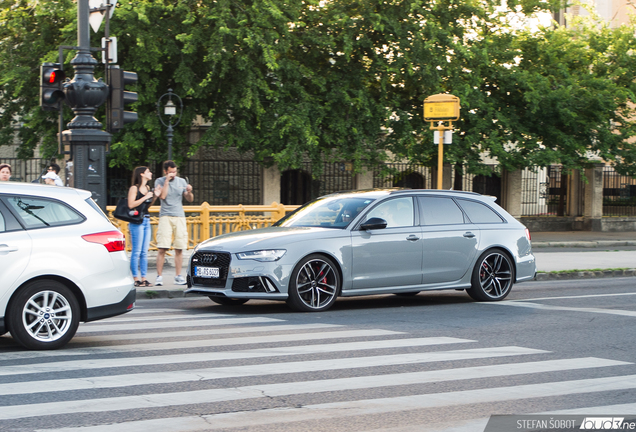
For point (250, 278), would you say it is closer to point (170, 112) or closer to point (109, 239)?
point (109, 239)

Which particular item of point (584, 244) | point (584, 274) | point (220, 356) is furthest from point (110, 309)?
point (584, 244)

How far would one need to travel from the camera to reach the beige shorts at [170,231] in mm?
13219

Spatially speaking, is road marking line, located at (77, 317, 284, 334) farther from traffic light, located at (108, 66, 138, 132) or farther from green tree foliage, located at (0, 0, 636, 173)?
green tree foliage, located at (0, 0, 636, 173)

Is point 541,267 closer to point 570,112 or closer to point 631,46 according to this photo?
point 570,112

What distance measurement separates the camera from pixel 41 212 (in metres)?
7.98

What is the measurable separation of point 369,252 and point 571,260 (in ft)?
33.1

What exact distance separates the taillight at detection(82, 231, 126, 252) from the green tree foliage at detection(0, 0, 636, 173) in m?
15.7

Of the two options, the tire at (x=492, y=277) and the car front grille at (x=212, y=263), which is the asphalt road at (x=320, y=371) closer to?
the car front grille at (x=212, y=263)

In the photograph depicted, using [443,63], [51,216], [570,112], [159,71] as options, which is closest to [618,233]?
[570,112]

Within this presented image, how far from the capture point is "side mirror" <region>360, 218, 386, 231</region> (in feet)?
36.3

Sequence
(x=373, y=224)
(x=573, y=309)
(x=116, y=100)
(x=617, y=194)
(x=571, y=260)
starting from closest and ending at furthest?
(x=373, y=224) < (x=573, y=309) < (x=116, y=100) < (x=571, y=260) < (x=617, y=194)

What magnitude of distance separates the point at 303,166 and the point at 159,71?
5.91 meters

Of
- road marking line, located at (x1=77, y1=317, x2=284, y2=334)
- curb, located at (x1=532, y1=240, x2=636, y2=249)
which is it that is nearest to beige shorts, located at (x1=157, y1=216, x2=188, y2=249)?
road marking line, located at (x1=77, y1=317, x2=284, y2=334)

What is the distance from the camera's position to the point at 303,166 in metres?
28.7
